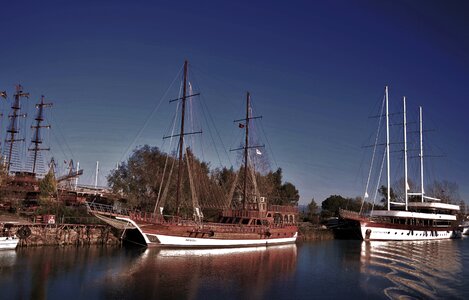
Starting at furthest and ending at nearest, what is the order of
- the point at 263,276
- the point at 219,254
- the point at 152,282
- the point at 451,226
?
1. the point at 451,226
2. the point at 219,254
3. the point at 263,276
4. the point at 152,282

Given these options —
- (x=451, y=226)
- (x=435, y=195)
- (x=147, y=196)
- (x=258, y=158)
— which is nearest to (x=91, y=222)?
(x=147, y=196)

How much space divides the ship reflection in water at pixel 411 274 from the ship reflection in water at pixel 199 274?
7.51 m

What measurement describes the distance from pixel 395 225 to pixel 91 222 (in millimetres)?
53753

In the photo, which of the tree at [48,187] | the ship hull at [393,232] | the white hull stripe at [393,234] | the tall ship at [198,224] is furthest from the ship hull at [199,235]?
the white hull stripe at [393,234]

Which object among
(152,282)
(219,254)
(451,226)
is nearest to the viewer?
(152,282)

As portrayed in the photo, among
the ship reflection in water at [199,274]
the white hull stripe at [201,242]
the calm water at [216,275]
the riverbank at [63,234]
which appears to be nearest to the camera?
the calm water at [216,275]

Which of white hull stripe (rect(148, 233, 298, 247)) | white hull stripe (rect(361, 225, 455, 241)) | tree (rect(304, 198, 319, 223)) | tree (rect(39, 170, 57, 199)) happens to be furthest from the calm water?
tree (rect(304, 198, 319, 223))

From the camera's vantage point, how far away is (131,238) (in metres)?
49.9

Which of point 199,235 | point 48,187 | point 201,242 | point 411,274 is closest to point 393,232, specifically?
point 411,274

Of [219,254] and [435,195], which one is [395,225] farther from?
[435,195]

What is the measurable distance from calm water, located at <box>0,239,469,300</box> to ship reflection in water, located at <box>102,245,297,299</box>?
7 cm

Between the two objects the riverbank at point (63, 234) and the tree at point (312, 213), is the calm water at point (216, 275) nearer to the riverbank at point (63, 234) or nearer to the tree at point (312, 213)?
the riverbank at point (63, 234)

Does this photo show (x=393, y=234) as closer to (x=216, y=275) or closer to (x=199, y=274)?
(x=216, y=275)

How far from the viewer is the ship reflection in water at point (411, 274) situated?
29188 mm
